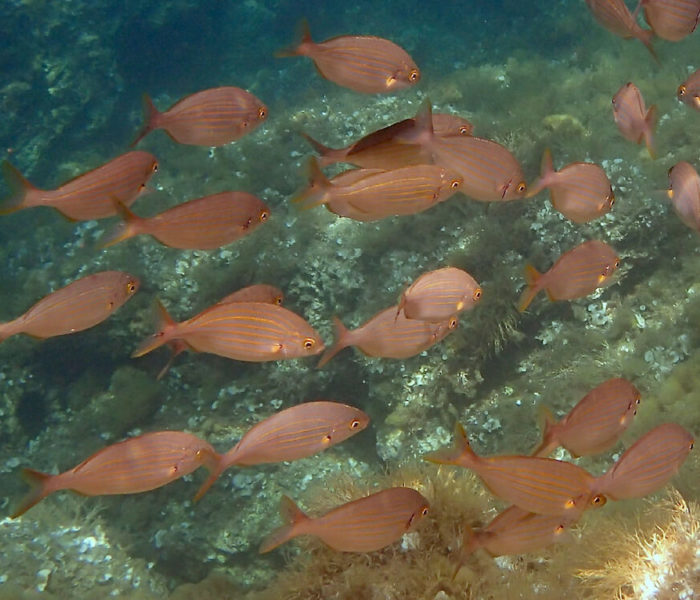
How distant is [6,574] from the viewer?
5.84m

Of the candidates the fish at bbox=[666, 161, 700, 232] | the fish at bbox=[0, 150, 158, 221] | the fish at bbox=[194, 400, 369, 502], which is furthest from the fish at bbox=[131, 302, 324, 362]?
the fish at bbox=[666, 161, 700, 232]

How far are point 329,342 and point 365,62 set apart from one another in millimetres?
3372

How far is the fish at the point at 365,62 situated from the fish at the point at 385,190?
0.85 metres

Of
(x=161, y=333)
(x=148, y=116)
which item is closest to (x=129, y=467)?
(x=161, y=333)

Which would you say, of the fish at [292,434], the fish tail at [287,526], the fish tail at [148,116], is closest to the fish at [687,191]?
the fish at [292,434]

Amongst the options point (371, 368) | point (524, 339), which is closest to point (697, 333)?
point (524, 339)

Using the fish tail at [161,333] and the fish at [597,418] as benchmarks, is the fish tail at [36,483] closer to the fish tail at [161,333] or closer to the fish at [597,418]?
the fish tail at [161,333]

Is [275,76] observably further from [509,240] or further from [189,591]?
[189,591]

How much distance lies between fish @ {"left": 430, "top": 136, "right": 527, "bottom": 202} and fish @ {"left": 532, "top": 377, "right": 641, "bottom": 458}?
3.98 feet

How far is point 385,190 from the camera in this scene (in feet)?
10.5

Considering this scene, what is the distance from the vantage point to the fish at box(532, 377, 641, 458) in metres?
2.96

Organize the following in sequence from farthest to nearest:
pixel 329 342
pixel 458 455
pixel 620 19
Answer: pixel 329 342 < pixel 620 19 < pixel 458 455

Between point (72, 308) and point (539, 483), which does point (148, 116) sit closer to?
point (72, 308)

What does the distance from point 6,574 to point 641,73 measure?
1111 cm
